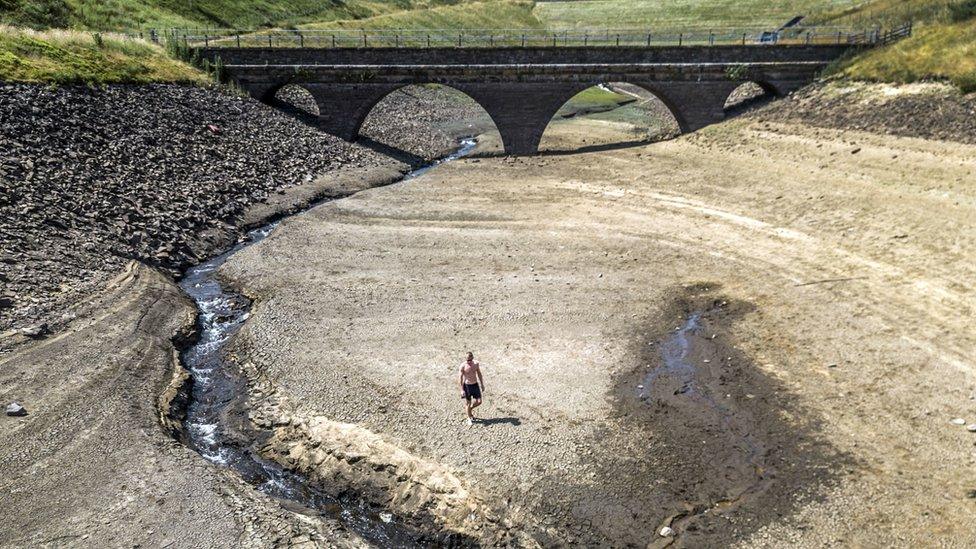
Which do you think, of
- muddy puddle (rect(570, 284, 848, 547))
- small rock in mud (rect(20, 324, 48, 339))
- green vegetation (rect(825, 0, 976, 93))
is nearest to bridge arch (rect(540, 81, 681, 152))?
green vegetation (rect(825, 0, 976, 93))

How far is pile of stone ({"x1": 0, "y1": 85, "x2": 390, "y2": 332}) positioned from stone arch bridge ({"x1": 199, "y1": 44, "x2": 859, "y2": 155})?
4.57 m

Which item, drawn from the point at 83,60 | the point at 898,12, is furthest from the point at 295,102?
the point at 898,12

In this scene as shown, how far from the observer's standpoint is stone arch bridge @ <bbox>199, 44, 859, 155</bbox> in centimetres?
5828

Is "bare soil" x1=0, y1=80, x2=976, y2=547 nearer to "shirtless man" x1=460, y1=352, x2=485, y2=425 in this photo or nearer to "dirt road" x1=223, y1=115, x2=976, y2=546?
"dirt road" x1=223, y1=115, x2=976, y2=546

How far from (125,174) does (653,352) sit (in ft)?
97.4

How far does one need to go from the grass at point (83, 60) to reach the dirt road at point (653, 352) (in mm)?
19629

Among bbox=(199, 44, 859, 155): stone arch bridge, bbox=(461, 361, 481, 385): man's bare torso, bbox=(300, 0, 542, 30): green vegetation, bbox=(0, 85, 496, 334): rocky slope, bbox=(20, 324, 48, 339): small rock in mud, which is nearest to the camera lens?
bbox=(461, 361, 481, 385): man's bare torso

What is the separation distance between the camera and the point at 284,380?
2459 centimetres

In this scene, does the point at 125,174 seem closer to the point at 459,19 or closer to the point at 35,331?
the point at 35,331

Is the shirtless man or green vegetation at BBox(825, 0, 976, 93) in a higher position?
green vegetation at BBox(825, 0, 976, 93)

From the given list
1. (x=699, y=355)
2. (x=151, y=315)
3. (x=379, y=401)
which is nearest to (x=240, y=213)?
(x=151, y=315)

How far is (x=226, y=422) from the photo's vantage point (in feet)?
75.1

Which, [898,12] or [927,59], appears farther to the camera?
[898,12]

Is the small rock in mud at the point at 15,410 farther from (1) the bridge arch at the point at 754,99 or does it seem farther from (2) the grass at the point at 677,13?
(2) the grass at the point at 677,13
